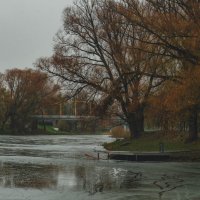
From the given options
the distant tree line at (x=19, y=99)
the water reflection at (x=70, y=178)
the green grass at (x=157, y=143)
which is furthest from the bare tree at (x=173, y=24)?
the distant tree line at (x=19, y=99)

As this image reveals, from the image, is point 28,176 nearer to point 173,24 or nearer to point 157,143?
point 173,24

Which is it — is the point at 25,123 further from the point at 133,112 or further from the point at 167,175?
the point at 167,175

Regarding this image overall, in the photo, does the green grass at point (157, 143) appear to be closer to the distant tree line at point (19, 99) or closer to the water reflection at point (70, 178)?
the water reflection at point (70, 178)

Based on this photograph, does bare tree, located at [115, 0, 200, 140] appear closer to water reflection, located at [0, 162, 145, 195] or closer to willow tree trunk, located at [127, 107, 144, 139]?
water reflection, located at [0, 162, 145, 195]

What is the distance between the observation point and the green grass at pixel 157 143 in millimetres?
38841

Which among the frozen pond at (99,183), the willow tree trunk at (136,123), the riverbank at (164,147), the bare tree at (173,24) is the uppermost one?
the bare tree at (173,24)

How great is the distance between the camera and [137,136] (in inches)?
1961

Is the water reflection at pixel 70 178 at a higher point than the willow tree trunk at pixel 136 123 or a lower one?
lower

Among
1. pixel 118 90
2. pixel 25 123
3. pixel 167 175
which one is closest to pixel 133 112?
pixel 118 90

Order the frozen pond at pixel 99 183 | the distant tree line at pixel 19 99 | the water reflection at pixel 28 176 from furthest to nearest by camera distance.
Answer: the distant tree line at pixel 19 99 → the water reflection at pixel 28 176 → the frozen pond at pixel 99 183

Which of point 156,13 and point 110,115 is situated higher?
point 156,13

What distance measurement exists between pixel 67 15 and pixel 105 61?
5697mm

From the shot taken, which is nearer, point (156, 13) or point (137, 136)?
point (156, 13)

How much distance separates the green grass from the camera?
38.8 m
